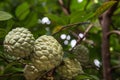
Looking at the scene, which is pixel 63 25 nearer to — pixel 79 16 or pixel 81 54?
pixel 79 16

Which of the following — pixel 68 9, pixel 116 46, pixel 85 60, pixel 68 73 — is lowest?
pixel 68 73

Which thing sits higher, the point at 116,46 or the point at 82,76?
the point at 116,46

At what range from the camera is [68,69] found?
121 centimetres

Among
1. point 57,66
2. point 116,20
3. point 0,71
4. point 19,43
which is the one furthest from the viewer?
point 116,20

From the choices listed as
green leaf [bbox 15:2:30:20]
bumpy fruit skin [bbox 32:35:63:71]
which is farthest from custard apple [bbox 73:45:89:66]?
green leaf [bbox 15:2:30:20]

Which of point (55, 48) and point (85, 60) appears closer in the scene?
point (55, 48)

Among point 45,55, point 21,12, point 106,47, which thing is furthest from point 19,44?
point 21,12

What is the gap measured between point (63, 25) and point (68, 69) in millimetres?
399

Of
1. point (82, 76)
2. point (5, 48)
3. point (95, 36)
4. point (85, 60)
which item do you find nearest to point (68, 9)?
point (95, 36)

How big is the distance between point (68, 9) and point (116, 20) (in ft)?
1.49

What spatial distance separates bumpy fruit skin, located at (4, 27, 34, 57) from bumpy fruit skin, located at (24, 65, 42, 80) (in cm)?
9

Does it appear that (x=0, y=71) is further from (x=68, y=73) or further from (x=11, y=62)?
(x=68, y=73)

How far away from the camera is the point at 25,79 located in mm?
1288

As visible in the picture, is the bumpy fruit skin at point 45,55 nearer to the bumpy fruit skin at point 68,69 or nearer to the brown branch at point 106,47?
the bumpy fruit skin at point 68,69
